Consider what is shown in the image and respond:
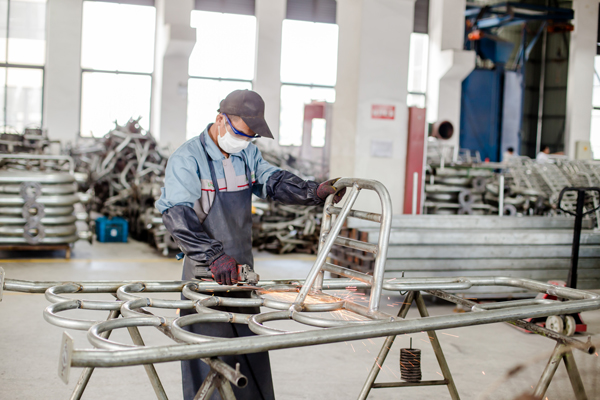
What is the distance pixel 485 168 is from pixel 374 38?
9.22ft

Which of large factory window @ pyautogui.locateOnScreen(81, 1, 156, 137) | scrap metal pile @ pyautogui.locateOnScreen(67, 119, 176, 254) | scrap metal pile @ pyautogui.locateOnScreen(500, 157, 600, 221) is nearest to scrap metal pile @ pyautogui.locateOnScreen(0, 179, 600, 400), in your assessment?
scrap metal pile @ pyautogui.locateOnScreen(500, 157, 600, 221)

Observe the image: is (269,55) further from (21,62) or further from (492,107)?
(21,62)

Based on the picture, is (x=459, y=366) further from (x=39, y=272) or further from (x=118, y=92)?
(x=118, y=92)

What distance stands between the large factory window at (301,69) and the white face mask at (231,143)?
16.5 metres

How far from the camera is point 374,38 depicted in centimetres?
752

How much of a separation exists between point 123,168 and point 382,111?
625 cm

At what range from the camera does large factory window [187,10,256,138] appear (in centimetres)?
1873

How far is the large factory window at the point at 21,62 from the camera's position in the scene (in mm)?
17453

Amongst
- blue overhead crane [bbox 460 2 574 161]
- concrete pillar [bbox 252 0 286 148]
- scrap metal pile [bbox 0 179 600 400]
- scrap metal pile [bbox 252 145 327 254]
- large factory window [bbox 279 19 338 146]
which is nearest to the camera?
scrap metal pile [bbox 0 179 600 400]

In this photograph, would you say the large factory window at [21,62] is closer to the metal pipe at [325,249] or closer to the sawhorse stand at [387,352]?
the sawhorse stand at [387,352]

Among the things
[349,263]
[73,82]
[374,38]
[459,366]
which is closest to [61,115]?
A: [73,82]

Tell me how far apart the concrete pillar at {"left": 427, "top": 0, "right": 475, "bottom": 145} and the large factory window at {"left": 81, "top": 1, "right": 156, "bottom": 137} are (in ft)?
29.7

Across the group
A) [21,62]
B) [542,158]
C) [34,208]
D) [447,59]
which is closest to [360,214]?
[34,208]

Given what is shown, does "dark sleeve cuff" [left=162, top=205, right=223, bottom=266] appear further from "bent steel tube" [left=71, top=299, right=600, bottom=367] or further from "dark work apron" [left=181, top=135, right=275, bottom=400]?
"bent steel tube" [left=71, top=299, right=600, bottom=367]
